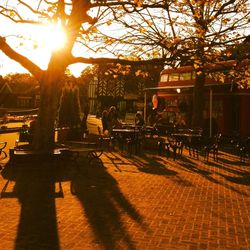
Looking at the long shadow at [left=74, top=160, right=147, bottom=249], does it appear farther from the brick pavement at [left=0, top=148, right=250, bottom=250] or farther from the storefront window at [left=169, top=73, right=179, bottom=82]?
the storefront window at [left=169, top=73, right=179, bottom=82]

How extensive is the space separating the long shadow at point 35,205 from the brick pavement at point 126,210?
0.4 inches

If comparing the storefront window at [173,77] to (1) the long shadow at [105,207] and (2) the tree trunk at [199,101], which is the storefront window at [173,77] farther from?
(1) the long shadow at [105,207]

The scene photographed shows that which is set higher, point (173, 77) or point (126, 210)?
point (173, 77)

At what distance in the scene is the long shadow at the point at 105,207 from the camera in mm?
5754

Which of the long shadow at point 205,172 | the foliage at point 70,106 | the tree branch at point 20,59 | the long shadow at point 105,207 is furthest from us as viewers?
the foliage at point 70,106

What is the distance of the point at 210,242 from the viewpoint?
223 inches

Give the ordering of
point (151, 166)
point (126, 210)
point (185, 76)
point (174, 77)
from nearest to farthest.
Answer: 1. point (126, 210)
2. point (151, 166)
3. point (185, 76)
4. point (174, 77)

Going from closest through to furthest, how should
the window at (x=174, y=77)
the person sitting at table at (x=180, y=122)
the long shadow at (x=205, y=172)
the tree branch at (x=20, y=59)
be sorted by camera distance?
the long shadow at (x=205, y=172)
the tree branch at (x=20, y=59)
the person sitting at table at (x=180, y=122)
the window at (x=174, y=77)

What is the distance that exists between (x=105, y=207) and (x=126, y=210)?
0.44 metres

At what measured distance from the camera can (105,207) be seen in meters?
7.55

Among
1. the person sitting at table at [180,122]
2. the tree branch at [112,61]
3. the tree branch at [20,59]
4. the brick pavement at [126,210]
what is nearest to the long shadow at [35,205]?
the brick pavement at [126,210]

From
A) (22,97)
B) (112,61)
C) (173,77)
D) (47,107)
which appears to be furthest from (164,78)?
(22,97)

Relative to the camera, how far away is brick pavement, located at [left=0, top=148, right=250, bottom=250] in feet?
18.4

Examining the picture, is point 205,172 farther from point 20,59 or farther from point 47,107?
point 20,59
